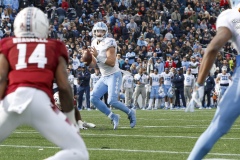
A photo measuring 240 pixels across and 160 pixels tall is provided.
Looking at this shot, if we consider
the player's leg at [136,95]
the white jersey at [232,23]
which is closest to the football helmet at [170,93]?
the player's leg at [136,95]

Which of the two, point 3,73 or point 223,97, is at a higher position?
point 3,73

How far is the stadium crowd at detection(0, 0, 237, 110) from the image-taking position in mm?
26812

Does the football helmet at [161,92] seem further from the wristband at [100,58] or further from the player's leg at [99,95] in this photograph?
the wristband at [100,58]

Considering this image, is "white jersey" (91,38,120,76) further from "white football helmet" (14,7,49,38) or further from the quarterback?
"white football helmet" (14,7,49,38)

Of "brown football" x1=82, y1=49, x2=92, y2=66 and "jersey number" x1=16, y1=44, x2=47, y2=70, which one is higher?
"jersey number" x1=16, y1=44, x2=47, y2=70

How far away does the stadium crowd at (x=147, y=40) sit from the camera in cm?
2681

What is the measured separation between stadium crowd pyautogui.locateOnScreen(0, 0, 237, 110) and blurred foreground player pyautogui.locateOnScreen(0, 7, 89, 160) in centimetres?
1848

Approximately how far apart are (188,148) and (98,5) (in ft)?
77.0

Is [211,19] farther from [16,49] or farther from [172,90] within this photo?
[16,49]

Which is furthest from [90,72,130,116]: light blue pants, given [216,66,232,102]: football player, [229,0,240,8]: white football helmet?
[216,66,232,102]: football player

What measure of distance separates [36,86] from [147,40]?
25.1 metres

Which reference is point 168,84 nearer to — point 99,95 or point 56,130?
point 99,95

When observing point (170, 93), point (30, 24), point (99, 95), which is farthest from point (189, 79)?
point (30, 24)

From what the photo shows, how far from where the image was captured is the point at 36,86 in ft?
17.6
